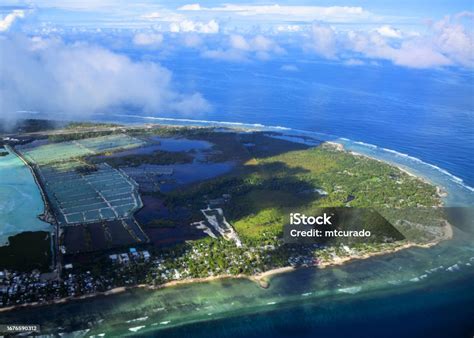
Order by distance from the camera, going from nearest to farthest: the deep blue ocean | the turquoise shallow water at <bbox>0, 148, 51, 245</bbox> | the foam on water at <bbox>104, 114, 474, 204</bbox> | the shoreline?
the shoreline, the turquoise shallow water at <bbox>0, 148, 51, 245</bbox>, the foam on water at <bbox>104, 114, 474, 204</bbox>, the deep blue ocean

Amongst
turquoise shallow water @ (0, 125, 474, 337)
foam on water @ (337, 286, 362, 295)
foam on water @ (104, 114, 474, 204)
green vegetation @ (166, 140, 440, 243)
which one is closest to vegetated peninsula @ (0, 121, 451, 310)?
green vegetation @ (166, 140, 440, 243)

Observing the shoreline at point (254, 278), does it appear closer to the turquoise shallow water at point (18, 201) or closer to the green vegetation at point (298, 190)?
the green vegetation at point (298, 190)

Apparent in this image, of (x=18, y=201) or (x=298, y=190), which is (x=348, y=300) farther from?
(x=18, y=201)

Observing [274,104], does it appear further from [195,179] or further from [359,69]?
[359,69]

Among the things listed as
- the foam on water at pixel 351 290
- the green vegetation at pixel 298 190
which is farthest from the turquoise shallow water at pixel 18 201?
the foam on water at pixel 351 290

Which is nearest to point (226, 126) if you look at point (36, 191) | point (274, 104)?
point (274, 104)

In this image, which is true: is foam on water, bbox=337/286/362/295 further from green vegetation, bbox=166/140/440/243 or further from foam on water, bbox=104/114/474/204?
foam on water, bbox=104/114/474/204
